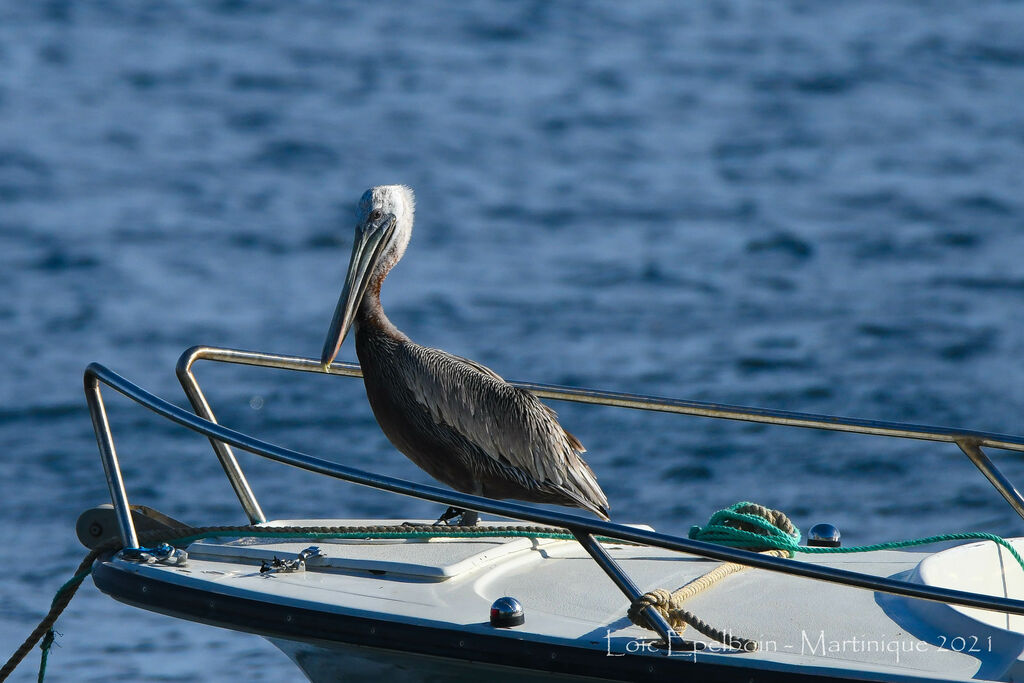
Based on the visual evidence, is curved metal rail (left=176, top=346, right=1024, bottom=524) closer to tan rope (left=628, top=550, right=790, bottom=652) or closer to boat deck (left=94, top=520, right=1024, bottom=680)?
boat deck (left=94, top=520, right=1024, bottom=680)

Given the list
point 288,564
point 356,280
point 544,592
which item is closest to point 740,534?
point 544,592

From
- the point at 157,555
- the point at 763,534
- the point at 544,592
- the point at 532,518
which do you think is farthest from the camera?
the point at 763,534

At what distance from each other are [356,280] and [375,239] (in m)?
0.16

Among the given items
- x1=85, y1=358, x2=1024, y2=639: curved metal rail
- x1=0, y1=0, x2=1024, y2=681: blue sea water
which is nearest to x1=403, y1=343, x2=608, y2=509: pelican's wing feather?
x1=85, y1=358, x2=1024, y2=639: curved metal rail

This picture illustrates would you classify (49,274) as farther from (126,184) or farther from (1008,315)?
(1008,315)

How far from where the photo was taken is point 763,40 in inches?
728

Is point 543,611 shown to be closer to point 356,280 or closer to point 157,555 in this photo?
point 157,555

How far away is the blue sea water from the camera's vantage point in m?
8.25

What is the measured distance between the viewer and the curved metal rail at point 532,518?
2.89 m

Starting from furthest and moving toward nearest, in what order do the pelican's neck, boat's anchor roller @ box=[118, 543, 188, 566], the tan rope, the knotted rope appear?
the pelican's neck, boat's anchor roller @ box=[118, 543, 188, 566], the knotted rope, the tan rope

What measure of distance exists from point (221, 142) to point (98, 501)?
25.4 ft

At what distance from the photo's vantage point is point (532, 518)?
3098 mm

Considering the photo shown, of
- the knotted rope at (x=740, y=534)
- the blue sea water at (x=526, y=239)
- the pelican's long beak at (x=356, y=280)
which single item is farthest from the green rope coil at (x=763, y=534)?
the blue sea water at (x=526, y=239)

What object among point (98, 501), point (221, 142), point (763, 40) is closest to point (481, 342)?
point (98, 501)
